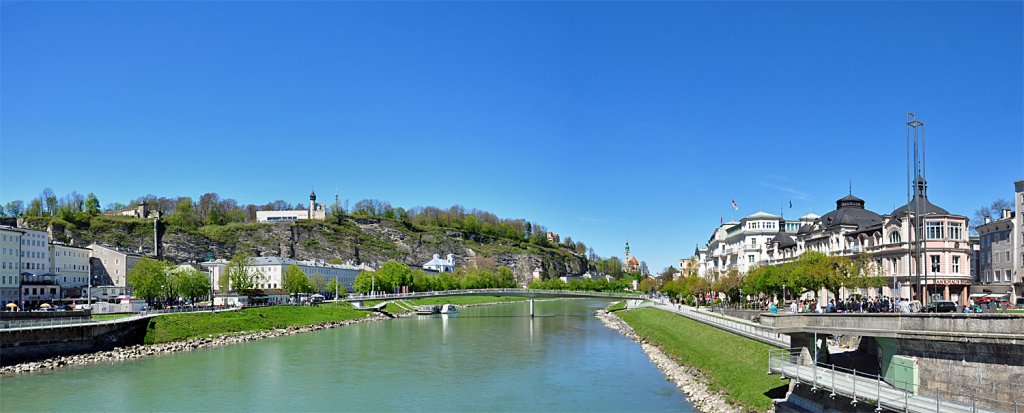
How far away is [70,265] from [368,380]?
7856 cm

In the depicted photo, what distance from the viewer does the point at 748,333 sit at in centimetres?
3612

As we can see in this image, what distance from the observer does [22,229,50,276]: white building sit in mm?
82044

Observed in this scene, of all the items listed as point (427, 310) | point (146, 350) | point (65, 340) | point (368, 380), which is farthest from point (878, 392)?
point (427, 310)

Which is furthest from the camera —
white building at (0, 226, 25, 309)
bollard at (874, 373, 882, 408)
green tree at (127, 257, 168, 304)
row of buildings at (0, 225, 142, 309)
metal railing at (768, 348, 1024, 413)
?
row of buildings at (0, 225, 142, 309)

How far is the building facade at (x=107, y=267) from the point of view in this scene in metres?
105

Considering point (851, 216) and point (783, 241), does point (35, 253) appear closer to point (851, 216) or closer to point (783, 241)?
point (783, 241)

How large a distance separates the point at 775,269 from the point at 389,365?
31320mm

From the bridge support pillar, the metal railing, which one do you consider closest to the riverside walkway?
the bridge support pillar

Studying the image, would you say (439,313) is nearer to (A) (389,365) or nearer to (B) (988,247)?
(A) (389,365)

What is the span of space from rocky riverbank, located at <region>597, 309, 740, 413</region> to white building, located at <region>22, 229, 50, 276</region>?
70671 mm

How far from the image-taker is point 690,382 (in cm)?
3416

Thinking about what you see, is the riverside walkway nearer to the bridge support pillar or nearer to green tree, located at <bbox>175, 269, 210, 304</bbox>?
the bridge support pillar

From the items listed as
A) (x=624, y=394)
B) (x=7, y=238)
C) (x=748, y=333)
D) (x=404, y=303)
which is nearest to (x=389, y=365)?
(x=624, y=394)

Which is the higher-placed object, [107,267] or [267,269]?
[107,267]
